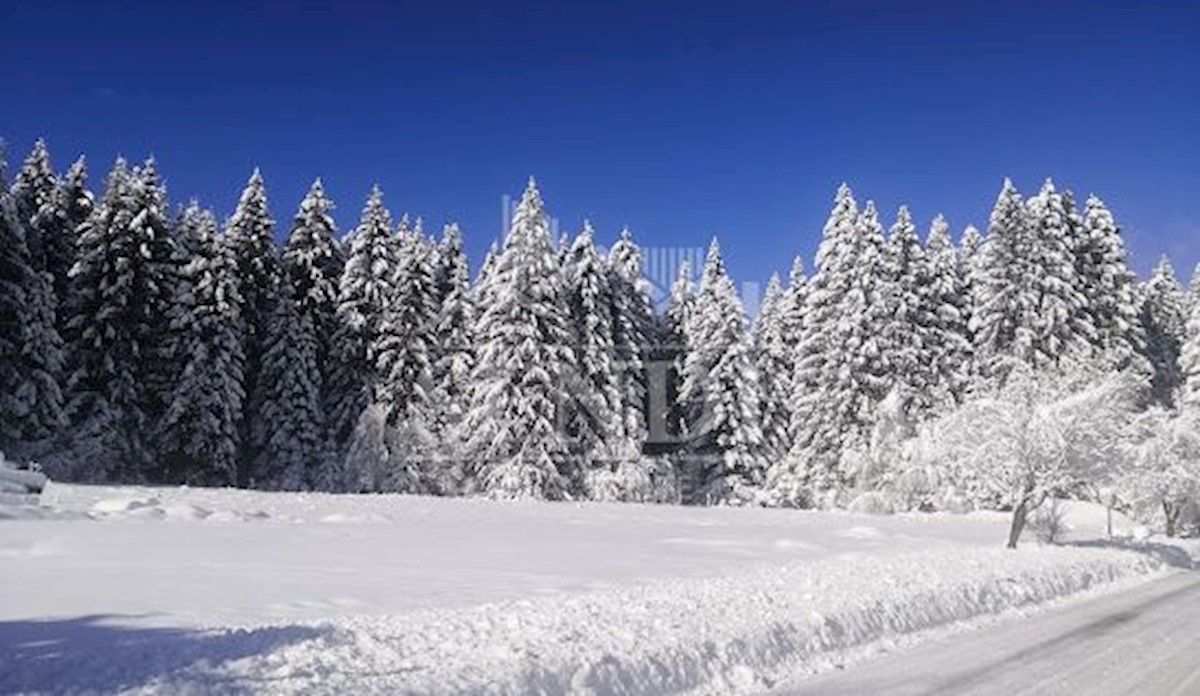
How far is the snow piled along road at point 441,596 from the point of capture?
944 cm

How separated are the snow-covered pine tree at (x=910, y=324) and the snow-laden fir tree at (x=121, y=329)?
31490 millimetres

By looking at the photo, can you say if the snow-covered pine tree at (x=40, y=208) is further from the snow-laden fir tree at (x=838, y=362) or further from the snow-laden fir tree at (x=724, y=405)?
the snow-laden fir tree at (x=838, y=362)

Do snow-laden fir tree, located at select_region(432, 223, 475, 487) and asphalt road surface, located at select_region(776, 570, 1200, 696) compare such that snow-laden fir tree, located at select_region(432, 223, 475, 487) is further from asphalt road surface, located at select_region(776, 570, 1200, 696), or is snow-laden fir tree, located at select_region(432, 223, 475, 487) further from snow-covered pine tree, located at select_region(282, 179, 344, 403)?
asphalt road surface, located at select_region(776, 570, 1200, 696)

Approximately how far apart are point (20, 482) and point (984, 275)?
138ft

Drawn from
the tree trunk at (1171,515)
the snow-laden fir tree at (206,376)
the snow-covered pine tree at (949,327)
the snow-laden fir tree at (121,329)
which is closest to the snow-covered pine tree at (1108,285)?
the snow-covered pine tree at (949,327)

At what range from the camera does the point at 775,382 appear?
2191 inches

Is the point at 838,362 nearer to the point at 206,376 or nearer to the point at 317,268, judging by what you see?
the point at 317,268

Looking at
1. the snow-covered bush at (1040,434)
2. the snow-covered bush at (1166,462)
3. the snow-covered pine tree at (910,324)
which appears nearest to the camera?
the snow-covered bush at (1040,434)

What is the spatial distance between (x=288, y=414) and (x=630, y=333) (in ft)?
54.1

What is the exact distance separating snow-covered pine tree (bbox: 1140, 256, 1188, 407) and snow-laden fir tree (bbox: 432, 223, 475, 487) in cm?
3773

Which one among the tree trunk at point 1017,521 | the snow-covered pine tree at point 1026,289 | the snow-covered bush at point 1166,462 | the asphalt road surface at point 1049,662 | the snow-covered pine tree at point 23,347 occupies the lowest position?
the asphalt road surface at point 1049,662

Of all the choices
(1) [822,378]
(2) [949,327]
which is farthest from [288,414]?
(2) [949,327]

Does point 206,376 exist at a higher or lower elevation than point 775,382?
lower

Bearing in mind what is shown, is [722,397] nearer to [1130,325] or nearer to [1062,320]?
[1062,320]
